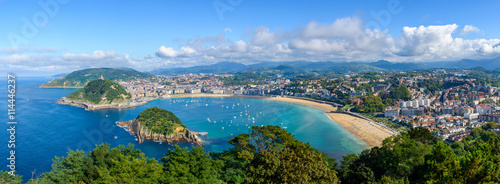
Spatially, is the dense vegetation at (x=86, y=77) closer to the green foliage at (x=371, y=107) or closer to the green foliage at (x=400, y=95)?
the green foliage at (x=371, y=107)

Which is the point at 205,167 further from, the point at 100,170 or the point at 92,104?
the point at 92,104

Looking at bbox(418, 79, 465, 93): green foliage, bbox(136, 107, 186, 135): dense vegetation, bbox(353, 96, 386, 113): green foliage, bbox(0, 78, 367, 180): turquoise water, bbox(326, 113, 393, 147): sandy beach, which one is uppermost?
bbox(418, 79, 465, 93): green foliage

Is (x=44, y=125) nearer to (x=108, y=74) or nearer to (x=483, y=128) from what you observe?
(x=483, y=128)

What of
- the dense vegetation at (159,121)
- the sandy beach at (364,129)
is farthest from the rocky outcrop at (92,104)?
the sandy beach at (364,129)

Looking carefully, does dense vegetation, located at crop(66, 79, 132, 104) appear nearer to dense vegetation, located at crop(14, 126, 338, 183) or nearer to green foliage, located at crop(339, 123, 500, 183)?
dense vegetation, located at crop(14, 126, 338, 183)

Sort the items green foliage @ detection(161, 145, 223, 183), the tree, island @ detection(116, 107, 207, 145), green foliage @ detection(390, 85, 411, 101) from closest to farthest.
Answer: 1. the tree
2. green foliage @ detection(161, 145, 223, 183)
3. island @ detection(116, 107, 207, 145)
4. green foliage @ detection(390, 85, 411, 101)

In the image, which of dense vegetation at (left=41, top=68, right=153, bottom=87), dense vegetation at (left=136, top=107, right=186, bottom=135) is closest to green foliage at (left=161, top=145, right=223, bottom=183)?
dense vegetation at (left=136, top=107, right=186, bottom=135)

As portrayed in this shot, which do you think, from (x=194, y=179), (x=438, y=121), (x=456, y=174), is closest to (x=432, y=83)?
(x=438, y=121)
